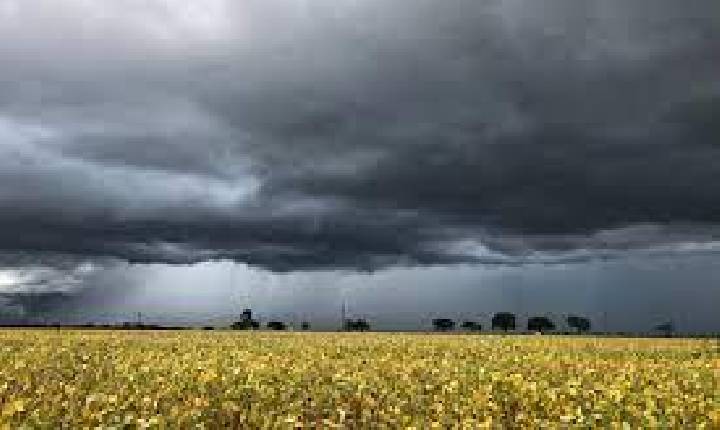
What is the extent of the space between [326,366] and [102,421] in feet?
47.8

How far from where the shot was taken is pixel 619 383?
24812 millimetres

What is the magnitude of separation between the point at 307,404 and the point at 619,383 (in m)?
9.14

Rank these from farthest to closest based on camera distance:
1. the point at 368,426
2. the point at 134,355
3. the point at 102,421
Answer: the point at 134,355 < the point at 368,426 < the point at 102,421

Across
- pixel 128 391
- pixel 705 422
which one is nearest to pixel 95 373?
pixel 128 391

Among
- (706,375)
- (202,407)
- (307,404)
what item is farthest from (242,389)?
(706,375)

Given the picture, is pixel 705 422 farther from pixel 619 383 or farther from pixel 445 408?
pixel 619 383

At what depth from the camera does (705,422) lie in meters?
17.7

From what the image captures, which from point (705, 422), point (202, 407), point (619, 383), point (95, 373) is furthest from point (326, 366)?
point (705, 422)

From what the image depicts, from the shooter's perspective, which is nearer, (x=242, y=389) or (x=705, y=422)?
(x=705, y=422)

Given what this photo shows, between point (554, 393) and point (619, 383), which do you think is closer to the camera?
point (554, 393)

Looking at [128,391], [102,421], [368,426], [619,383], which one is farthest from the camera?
[619,383]

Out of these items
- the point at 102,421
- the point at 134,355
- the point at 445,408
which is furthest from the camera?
the point at 134,355

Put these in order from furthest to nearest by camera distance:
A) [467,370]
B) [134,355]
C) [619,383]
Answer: [134,355], [467,370], [619,383]

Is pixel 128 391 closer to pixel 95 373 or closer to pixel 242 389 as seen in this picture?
pixel 242 389
